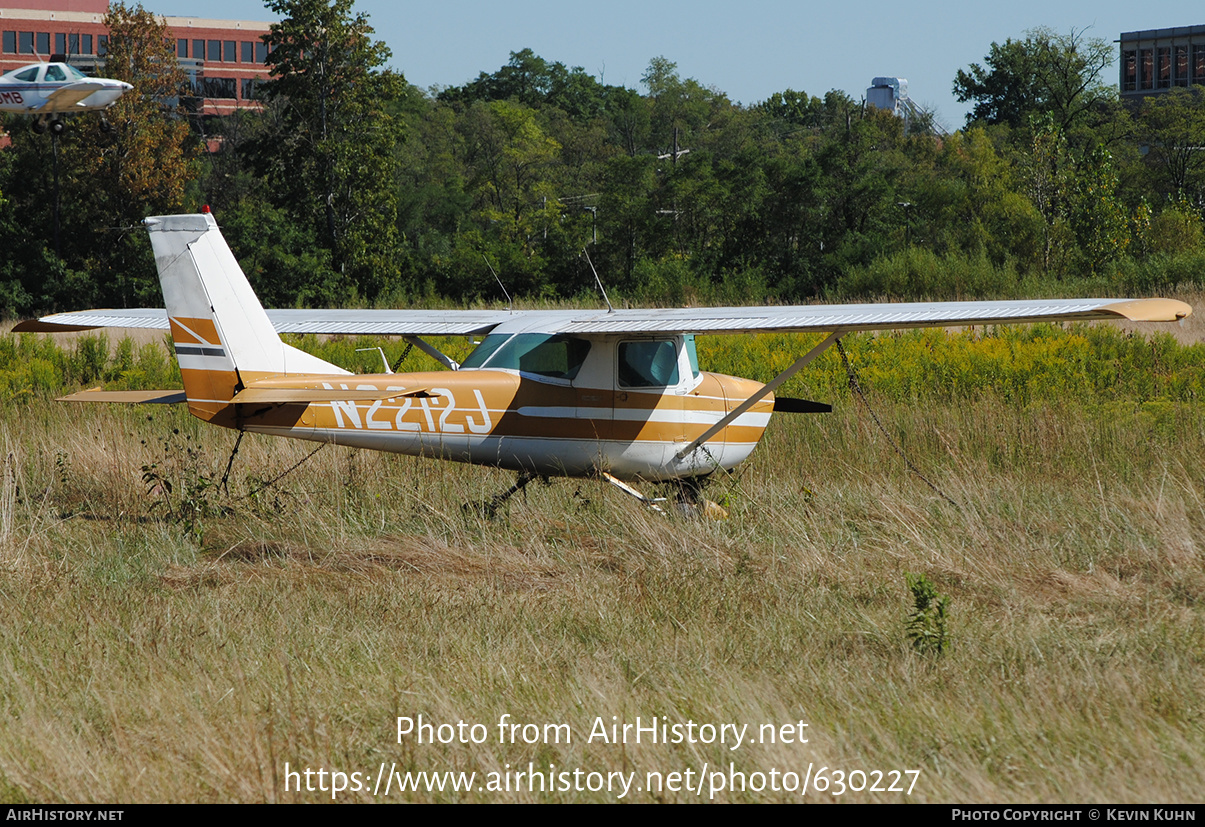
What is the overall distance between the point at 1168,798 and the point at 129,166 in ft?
165

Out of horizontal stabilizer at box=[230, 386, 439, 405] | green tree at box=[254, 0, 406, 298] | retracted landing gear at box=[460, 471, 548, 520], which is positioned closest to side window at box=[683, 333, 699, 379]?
retracted landing gear at box=[460, 471, 548, 520]

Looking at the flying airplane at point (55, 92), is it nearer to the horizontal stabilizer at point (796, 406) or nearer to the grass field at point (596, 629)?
the grass field at point (596, 629)

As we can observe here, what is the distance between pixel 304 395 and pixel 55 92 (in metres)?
39.3

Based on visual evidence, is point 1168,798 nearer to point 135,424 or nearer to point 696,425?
point 696,425

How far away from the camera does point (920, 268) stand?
1272 inches

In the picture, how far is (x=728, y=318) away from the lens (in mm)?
8773

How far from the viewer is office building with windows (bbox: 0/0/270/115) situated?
9025 cm

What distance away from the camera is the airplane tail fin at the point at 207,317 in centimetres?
794

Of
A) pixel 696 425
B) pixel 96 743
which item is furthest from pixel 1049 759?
pixel 696 425

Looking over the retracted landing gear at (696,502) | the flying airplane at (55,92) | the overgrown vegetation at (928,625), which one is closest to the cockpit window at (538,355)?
the retracted landing gear at (696,502)

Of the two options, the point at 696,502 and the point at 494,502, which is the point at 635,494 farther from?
the point at 494,502

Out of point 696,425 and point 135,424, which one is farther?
point 135,424

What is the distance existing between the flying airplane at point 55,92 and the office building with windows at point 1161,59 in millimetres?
83744

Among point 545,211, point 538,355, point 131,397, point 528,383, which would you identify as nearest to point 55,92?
point 545,211
